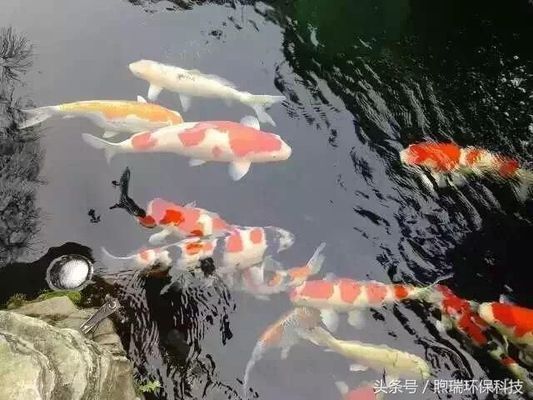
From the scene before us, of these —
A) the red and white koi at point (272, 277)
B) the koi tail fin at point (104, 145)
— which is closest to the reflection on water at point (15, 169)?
the koi tail fin at point (104, 145)

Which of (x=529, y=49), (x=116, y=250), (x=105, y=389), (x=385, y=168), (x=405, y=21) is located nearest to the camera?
(x=105, y=389)

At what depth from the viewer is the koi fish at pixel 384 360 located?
5328mm

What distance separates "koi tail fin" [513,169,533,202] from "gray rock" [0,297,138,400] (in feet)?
15.4

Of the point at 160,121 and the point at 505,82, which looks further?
the point at 505,82

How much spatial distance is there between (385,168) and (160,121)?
280cm

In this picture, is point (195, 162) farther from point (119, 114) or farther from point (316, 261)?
point (316, 261)

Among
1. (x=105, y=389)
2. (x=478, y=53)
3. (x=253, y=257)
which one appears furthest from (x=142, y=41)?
(x=105, y=389)

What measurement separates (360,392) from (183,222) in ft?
8.27

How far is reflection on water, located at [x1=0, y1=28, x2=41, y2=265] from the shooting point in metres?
6.23

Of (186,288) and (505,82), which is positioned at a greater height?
(505,82)

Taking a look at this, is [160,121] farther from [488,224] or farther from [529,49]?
[529,49]

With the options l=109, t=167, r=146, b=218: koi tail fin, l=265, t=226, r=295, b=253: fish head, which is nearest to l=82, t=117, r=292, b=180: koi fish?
l=109, t=167, r=146, b=218: koi tail fin

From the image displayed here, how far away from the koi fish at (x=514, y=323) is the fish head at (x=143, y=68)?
5.04 metres

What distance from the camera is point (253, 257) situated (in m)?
5.95
